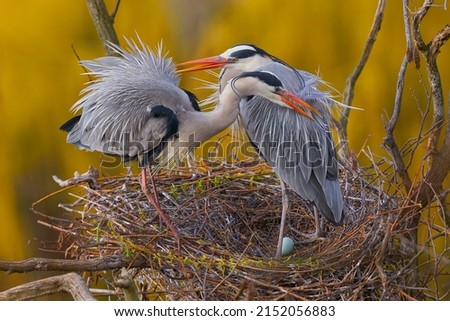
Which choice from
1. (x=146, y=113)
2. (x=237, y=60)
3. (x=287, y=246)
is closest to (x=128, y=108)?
(x=146, y=113)

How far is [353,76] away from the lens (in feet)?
8.84

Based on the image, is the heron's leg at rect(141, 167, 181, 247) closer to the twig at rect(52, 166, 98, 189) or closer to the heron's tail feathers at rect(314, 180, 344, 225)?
the twig at rect(52, 166, 98, 189)

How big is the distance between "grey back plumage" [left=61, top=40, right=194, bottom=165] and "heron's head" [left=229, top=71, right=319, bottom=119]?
19 centimetres

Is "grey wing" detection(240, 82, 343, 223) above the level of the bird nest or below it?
above

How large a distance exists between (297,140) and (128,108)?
48 centimetres

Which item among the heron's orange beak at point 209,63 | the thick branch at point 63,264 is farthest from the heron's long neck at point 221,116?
the thick branch at point 63,264

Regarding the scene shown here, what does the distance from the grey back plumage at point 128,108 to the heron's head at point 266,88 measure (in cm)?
19

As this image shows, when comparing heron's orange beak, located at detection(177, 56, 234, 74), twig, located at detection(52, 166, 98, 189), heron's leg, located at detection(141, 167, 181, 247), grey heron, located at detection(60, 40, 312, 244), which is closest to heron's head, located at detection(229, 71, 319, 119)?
grey heron, located at detection(60, 40, 312, 244)

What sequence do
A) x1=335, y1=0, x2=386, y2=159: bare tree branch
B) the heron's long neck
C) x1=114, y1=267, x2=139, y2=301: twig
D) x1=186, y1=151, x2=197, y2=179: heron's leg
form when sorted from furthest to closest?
1. x1=186, y1=151, x2=197, y2=179: heron's leg
2. x1=335, y1=0, x2=386, y2=159: bare tree branch
3. the heron's long neck
4. x1=114, y1=267, x2=139, y2=301: twig

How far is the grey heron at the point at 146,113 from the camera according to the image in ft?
7.61

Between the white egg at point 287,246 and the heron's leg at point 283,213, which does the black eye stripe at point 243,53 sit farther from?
the white egg at point 287,246

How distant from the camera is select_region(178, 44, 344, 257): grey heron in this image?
7.72ft

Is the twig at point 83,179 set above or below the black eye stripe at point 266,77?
below

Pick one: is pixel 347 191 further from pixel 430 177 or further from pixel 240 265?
pixel 240 265
